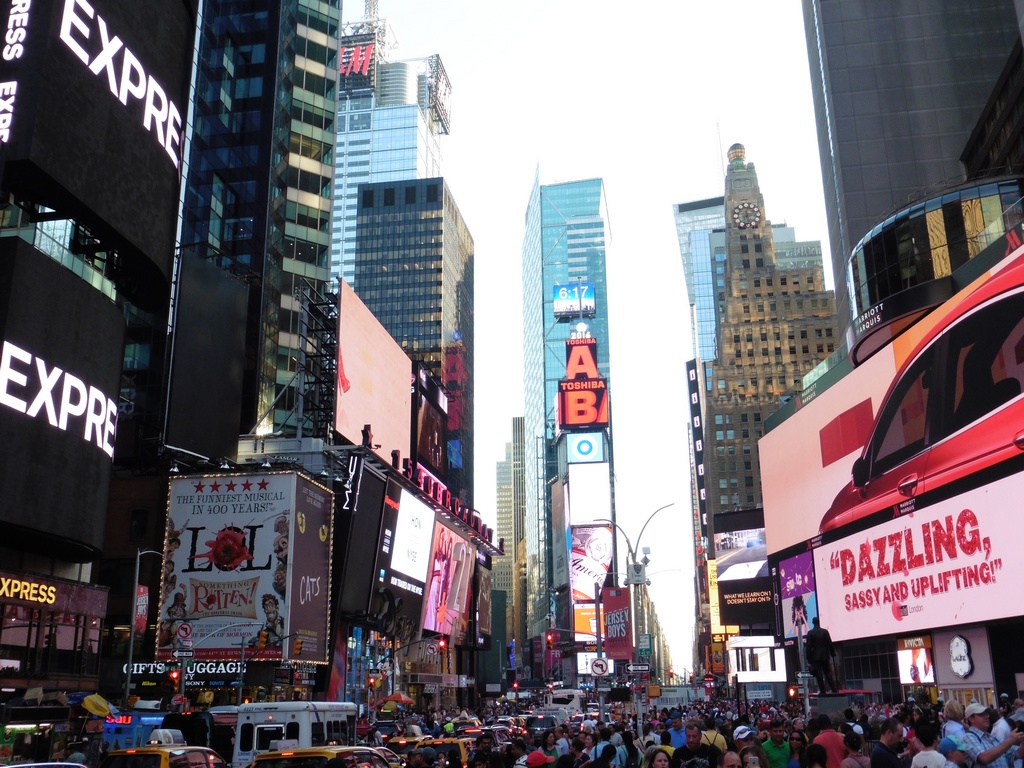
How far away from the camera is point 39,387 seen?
36.8 metres

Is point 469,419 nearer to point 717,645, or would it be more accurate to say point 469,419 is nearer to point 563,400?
point 563,400

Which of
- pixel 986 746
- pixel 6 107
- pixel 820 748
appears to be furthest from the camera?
pixel 6 107

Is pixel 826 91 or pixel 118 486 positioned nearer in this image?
pixel 118 486

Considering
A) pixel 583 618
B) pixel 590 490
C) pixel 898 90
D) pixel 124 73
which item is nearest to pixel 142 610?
pixel 124 73

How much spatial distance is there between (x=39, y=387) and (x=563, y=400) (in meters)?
142

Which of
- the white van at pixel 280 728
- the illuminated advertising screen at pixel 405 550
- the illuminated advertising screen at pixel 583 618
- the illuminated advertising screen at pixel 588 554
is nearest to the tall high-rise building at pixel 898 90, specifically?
the illuminated advertising screen at pixel 405 550

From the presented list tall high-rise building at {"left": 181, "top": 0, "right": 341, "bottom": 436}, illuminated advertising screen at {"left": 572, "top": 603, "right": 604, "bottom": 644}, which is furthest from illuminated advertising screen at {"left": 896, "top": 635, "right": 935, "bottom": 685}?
illuminated advertising screen at {"left": 572, "top": 603, "right": 604, "bottom": 644}

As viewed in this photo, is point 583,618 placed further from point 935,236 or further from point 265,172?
point 935,236

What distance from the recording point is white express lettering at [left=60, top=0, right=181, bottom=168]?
38.8 m

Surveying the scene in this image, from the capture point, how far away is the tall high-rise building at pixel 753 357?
171m

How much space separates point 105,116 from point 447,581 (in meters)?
58.0

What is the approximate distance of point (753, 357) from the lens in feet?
571

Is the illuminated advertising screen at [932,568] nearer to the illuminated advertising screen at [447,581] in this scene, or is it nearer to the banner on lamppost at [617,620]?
the banner on lamppost at [617,620]

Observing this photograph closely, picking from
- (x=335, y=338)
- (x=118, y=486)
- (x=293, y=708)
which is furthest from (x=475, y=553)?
(x=293, y=708)
